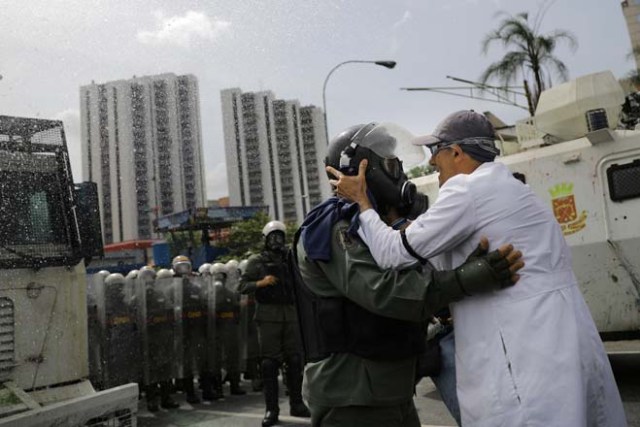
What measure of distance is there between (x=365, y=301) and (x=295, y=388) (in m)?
Result: 4.24

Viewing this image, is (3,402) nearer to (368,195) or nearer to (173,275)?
(368,195)

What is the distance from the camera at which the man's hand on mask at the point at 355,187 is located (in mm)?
2148

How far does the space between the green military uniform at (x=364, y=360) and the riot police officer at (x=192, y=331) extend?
522 cm

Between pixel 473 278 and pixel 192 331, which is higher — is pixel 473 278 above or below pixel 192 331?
above

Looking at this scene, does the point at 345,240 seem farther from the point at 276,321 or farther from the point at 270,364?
the point at 276,321

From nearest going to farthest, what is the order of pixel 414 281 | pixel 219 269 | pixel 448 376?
pixel 414 281, pixel 448 376, pixel 219 269

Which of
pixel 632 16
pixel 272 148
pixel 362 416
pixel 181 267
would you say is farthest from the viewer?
pixel 632 16

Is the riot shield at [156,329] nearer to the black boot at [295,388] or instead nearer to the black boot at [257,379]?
the black boot at [257,379]

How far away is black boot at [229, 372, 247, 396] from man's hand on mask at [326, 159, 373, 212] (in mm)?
5769

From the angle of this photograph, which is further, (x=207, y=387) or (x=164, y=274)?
(x=164, y=274)

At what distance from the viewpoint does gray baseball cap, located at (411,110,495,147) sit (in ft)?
6.81

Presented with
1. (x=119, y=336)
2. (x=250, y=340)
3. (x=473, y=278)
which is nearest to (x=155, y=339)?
(x=119, y=336)

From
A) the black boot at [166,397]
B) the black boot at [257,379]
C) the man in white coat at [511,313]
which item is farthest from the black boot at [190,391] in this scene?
the man in white coat at [511,313]

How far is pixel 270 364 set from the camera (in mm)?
5676
